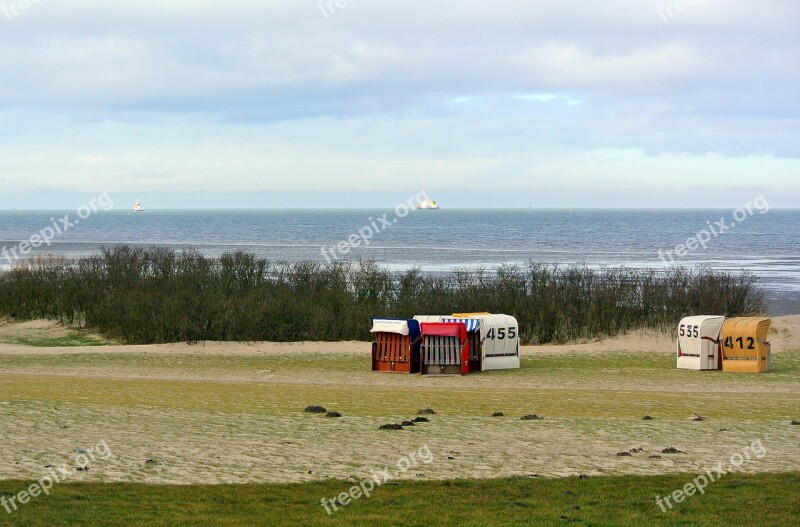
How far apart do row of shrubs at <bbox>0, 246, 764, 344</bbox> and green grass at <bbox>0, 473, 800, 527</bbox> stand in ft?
85.4

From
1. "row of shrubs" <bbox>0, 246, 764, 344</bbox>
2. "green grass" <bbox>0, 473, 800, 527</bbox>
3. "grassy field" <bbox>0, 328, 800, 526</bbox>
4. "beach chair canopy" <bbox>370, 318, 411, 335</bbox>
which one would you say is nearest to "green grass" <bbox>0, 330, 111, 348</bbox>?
"row of shrubs" <bbox>0, 246, 764, 344</bbox>

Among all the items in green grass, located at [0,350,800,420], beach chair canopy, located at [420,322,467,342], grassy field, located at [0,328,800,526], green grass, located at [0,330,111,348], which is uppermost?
beach chair canopy, located at [420,322,467,342]

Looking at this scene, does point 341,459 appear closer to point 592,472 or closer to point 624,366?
point 592,472

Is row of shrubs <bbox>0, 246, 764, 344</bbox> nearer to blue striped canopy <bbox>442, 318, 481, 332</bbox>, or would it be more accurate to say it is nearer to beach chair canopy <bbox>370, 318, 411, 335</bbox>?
beach chair canopy <bbox>370, 318, 411, 335</bbox>

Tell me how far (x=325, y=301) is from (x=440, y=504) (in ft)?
97.6

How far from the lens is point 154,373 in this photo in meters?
29.2

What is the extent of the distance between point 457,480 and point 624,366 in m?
19.5

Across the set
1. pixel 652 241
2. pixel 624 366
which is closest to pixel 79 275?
pixel 624 366

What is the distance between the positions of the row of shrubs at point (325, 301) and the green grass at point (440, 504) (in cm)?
2604

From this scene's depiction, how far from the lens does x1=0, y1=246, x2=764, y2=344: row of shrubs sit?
125ft

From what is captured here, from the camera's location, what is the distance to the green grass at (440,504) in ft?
34.0

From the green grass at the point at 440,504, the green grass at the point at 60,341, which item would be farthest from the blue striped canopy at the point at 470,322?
the green grass at the point at 60,341

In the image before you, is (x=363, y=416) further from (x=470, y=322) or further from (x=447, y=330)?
(x=470, y=322)

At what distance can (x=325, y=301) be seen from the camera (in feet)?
134
